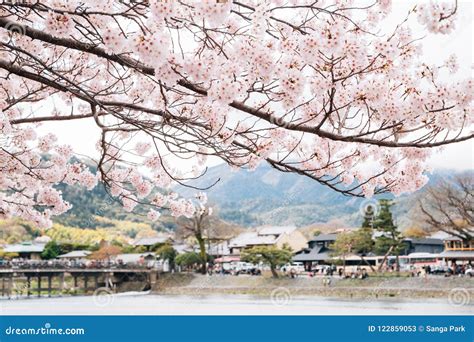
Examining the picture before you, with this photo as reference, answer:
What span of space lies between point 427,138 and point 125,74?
1372mm

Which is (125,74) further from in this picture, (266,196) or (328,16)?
(266,196)

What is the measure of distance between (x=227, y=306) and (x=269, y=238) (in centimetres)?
789

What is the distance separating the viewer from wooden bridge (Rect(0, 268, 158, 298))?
88.7 feet

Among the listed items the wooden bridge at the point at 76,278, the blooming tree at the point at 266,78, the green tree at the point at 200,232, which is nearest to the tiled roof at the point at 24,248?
the wooden bridge at the point at 76,278

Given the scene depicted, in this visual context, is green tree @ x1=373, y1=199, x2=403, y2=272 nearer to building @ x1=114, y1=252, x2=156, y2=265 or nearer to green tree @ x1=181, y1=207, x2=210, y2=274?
green tree @ x1=181, y1=207, x2=210, y2=274

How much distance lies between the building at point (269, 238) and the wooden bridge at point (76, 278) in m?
3.73

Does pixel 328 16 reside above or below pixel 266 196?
below

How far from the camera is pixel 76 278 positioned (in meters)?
30.0

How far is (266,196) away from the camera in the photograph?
54.9m

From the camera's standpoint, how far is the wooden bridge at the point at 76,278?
88.7 ft

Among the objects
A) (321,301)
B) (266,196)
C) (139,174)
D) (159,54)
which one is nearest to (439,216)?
(321,301)

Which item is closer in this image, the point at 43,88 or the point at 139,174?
the point at 43,88

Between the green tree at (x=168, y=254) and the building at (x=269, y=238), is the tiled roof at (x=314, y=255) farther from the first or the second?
the green tree at (x=168, y=254)

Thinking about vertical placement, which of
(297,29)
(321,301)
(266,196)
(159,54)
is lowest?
(321,301)
